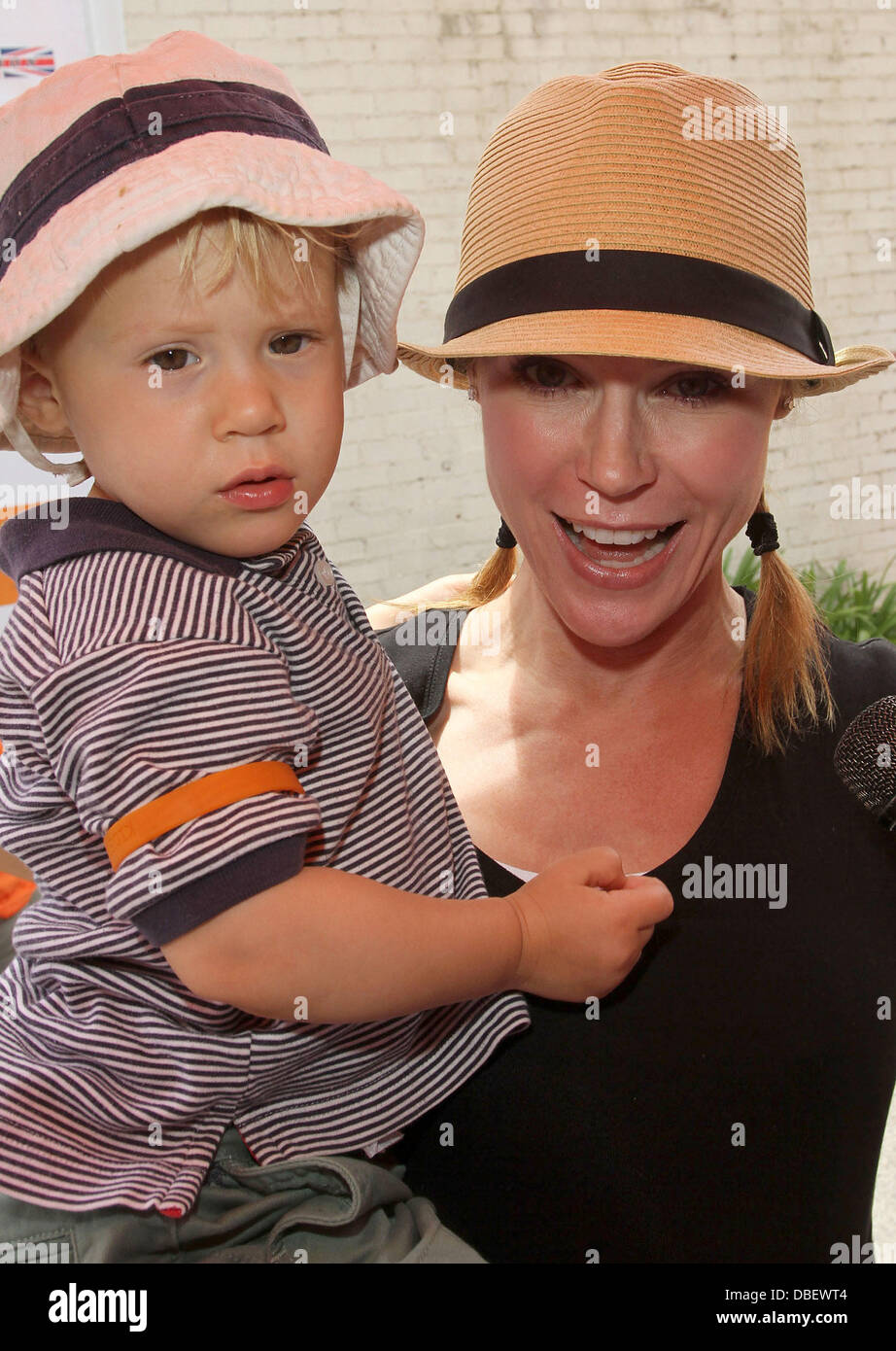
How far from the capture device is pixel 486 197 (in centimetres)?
128

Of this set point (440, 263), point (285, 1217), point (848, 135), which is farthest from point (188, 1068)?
point (848, 135)

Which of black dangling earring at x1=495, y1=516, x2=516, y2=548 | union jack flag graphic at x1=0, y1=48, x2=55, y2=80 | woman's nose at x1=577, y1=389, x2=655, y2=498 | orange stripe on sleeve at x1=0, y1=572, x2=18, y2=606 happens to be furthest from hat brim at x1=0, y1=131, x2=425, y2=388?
union jack flag graphic at x1=0, y1=48, x2=55, y2=80

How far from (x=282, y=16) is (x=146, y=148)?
380 cm

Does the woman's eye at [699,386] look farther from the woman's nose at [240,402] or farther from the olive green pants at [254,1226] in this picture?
the olive green pants at [254,1226]

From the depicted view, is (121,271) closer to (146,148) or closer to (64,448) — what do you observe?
(146,148)

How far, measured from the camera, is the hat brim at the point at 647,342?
1080 mm

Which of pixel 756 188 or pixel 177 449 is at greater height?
pixel 756 188

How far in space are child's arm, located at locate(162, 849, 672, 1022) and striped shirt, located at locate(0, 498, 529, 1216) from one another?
0.02 meters

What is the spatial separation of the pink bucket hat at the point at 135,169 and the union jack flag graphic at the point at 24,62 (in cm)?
266

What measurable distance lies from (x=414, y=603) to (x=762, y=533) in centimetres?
52

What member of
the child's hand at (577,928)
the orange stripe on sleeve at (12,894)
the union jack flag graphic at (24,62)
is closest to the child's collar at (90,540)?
the child's hand at (577,928)

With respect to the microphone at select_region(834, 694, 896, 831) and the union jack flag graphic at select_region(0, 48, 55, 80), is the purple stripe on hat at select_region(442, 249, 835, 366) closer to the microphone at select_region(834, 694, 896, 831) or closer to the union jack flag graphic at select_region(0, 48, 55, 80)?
the microphone at select_region(834, 694, 896, 831)

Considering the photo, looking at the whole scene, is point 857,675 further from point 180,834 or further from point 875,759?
point 180,834

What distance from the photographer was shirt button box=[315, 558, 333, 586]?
37.7 inches
